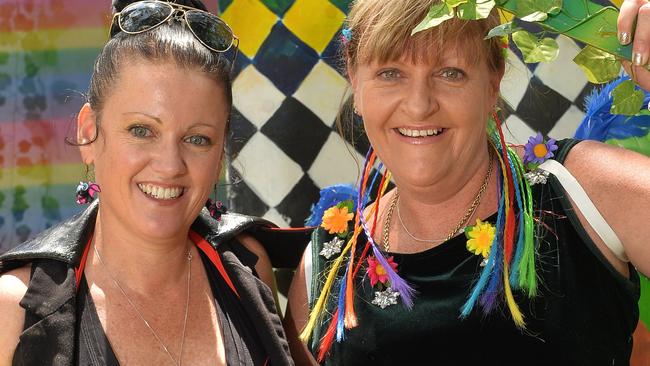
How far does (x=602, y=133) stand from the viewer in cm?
251

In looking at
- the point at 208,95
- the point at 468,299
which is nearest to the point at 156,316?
the point at 208,95

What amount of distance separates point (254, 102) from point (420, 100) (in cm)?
112

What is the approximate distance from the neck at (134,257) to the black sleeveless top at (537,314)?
22.6 inches

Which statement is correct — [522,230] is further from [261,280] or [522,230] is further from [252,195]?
[252,195]

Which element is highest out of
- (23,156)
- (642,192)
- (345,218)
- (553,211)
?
(642,192)

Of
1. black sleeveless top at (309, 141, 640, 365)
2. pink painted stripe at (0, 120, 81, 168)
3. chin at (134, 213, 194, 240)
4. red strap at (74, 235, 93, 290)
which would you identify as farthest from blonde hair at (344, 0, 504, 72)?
pink painted stripe at (0, 120, 81, 168)

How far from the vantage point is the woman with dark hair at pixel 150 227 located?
2195 millimetres

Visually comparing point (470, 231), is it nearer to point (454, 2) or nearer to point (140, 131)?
point (454, 2)

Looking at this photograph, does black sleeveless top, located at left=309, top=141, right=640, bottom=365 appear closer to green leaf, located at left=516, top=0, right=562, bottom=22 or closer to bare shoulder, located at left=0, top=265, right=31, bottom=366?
green leaf, located at left=516, top=0, right=562, bottom=22

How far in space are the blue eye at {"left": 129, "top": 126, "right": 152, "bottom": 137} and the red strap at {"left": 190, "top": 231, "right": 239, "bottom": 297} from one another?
0.40m

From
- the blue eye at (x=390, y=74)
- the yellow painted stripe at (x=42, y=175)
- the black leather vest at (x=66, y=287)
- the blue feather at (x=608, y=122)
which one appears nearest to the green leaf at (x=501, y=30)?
the blue eye at (x=390, y=74)

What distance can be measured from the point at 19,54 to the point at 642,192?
7.06ft

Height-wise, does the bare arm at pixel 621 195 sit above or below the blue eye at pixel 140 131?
above

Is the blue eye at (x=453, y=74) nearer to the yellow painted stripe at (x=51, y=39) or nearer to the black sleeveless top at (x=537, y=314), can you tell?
the black sleeveless top at (x=537, y=314)
